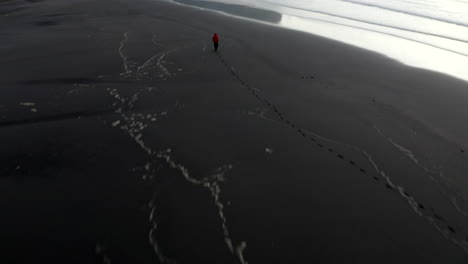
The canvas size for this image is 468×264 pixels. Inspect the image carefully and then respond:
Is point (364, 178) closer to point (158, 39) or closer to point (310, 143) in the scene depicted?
point (310, 143)

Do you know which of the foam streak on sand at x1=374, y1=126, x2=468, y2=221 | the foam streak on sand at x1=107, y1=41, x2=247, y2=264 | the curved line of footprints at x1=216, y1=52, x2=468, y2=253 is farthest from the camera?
the foam streak on sand at x1=374, y1=126, x2=468, y2=221

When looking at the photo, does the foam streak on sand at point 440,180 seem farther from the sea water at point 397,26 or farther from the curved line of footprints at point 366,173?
the sea water at point 397,26

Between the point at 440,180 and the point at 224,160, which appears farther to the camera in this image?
the point at 224,160

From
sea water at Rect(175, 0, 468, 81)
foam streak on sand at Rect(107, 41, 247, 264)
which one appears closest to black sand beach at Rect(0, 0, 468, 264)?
foam streak on sand at Rect(107, 41, 247, 264)

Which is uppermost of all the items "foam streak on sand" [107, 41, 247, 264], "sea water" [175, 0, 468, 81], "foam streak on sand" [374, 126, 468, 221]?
"sea water" [175, 0, 468, 81]

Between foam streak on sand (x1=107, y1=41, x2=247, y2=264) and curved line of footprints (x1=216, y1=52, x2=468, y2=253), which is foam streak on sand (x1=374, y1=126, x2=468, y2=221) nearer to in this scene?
curved line of footprints (x1=216, y1=52, x2=468, y2=253)

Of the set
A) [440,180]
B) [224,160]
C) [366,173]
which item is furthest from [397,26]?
[224,160]

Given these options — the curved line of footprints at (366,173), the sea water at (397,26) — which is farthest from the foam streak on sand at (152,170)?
the sea water at (397,26)

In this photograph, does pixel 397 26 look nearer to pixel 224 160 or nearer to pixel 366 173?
pixel 366 173

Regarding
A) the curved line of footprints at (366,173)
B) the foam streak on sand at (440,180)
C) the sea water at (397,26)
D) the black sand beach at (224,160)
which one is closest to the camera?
the black sand beach at (224,160)
